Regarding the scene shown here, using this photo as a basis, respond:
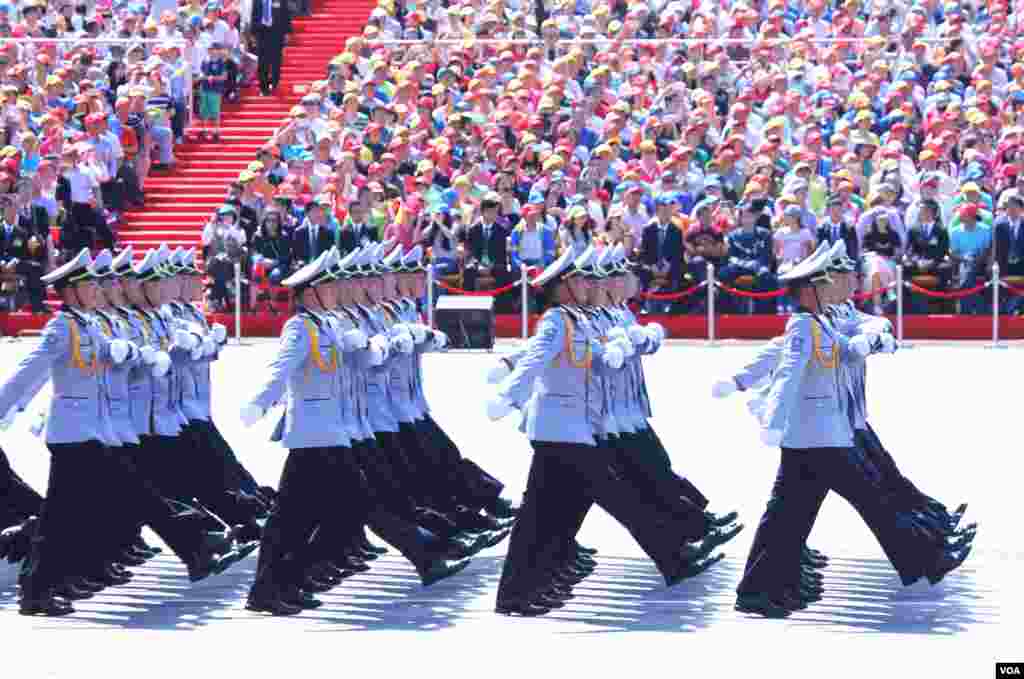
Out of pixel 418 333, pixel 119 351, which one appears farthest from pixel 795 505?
pixel 119 351

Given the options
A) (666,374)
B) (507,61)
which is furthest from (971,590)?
(507,61)

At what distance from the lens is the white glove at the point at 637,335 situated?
14.7m

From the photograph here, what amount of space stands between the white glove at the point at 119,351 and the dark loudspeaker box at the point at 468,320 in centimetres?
1342

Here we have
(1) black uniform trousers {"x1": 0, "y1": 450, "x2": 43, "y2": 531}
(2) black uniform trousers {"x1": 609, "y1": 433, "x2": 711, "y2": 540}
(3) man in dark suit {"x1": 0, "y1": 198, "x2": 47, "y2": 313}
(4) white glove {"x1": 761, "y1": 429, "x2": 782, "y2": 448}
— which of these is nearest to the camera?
(4) white glove {"x1": 761, "y1": 429, "x2": 782, "y2": 448}

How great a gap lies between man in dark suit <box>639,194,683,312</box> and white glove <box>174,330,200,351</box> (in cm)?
1260

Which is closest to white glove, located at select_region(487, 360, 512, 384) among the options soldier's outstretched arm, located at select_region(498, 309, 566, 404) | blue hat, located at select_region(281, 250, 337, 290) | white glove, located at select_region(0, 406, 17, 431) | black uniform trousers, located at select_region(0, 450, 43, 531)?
soldier's outstretched arm, located at select_region(498, 309, 566, 404)

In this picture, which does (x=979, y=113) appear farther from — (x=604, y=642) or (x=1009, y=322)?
(x=604, y=642)

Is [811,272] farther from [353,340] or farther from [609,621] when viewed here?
[353,340]

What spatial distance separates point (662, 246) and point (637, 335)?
1324cm

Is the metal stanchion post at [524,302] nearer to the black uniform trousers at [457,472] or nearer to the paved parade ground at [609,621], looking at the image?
the paved parade ground at [609,621]

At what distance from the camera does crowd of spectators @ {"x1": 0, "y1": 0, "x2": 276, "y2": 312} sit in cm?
2934

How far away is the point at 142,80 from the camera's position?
31.9m

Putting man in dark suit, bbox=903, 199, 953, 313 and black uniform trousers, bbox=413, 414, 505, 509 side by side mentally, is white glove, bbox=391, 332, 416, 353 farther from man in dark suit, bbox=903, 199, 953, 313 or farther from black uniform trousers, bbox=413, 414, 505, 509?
man in dark suit, bbox=903, 199, 953, 313

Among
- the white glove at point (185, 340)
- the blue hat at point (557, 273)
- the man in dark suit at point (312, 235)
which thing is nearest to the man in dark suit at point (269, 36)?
the man in dark suit at point (312, 235)
